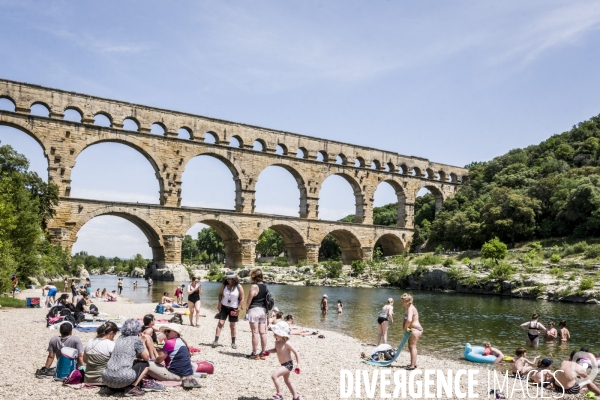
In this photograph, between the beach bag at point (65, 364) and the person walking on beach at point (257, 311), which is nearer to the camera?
the beach bag at point (65, 364)

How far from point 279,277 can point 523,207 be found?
20.9 metres

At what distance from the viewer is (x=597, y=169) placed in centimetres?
4572

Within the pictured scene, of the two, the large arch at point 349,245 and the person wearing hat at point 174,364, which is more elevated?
the large arch at point 349,245

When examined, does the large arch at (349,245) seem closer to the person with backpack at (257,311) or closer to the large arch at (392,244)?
the large arch at (392,244)

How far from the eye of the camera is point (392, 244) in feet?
177

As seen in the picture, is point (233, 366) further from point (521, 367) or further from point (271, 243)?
point (271, 243)

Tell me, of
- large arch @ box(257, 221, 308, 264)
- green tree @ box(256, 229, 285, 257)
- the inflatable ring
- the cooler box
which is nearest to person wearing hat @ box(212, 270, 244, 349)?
the inflatable ring

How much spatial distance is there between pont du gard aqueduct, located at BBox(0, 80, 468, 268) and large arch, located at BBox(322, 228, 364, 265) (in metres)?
0.12

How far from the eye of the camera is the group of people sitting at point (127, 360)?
6.91 m

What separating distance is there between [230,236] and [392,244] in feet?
60.3

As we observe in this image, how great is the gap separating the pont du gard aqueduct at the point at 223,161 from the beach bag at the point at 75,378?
1188 inches

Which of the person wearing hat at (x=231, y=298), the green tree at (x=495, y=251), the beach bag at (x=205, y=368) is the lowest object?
the beach bag at (x=205, y=368)

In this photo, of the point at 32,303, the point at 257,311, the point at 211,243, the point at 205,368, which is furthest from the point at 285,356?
the point at 211,243

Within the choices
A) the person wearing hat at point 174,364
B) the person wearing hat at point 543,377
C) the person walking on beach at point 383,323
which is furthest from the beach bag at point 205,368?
the person wearing hat at point 543,377
